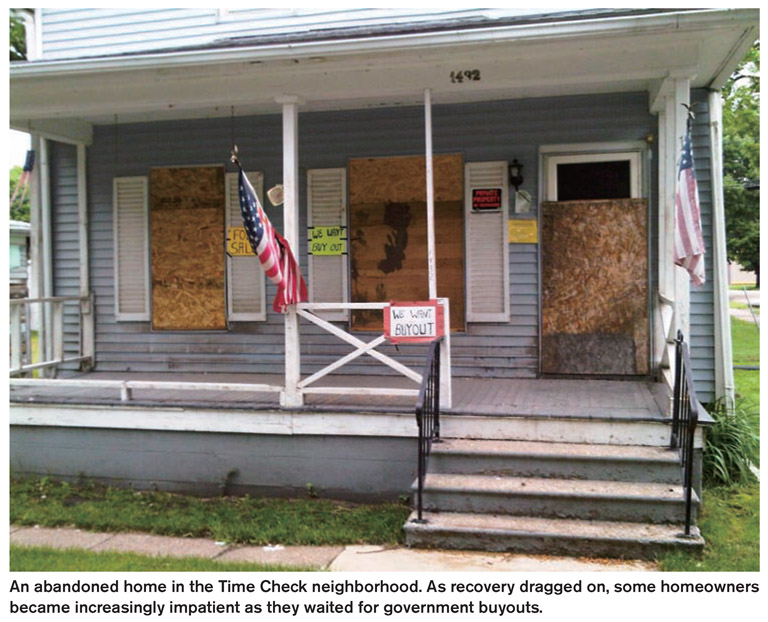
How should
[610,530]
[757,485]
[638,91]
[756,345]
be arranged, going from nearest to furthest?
1. [610,530]
2. [757,485]
3. [638,91]
4. [756,345]

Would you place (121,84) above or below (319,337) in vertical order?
above

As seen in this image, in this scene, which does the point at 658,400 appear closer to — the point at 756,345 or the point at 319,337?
the point at 319,337

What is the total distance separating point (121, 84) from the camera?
6.31 meters

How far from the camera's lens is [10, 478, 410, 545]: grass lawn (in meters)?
5.19

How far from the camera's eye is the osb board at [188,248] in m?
7.98

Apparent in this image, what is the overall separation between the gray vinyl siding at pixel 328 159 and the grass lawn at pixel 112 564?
315 centimetres

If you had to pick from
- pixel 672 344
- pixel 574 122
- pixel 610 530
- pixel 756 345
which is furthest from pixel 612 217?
pixel 756 345

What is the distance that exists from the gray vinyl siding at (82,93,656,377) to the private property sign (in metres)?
1.63

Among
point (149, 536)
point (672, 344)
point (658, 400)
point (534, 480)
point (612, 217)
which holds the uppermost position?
point (612, 217)

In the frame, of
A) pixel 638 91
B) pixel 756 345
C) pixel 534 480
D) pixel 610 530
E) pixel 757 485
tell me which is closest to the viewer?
pixel 610 530

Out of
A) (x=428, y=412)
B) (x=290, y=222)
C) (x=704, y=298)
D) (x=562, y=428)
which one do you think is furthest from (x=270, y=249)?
(x=704, y=298)

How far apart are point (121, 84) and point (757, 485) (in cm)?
626

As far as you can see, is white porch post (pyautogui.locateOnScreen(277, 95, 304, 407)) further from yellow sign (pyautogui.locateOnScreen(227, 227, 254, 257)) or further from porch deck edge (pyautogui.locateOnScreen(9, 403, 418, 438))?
yellow sign (pyautogui.locateOnScreen(227, 227, 254, 257))

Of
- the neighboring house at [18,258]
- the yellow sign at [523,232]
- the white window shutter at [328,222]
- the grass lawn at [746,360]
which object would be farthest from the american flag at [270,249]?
the neighboring house at [18,258]
